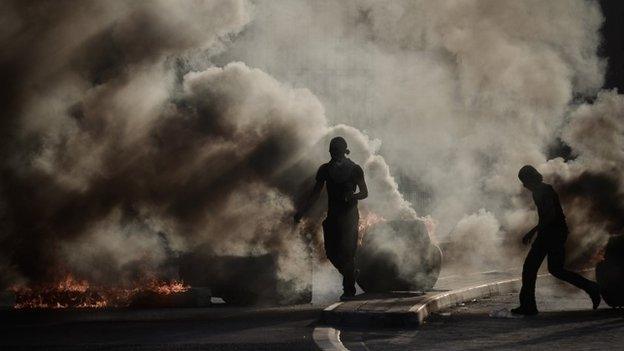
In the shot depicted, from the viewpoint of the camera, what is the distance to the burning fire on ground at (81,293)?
1395cm

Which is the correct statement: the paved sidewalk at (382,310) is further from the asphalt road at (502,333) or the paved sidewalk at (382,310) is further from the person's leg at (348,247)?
the person's leg at (348,247)

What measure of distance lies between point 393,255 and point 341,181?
1.69 meters

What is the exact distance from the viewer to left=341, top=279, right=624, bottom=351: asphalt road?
25.9 feet

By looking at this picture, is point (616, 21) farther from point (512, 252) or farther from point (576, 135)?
point (512, 252)

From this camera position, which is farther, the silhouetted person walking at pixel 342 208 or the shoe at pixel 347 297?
the silhouetted person walking at pixel 342 208

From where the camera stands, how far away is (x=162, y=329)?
9.45 meters

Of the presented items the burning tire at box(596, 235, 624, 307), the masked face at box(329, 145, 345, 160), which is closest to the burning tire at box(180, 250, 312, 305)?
the masked face at box(329, 145, 345, 160)

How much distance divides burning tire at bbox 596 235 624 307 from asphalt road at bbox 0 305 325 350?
3.19m

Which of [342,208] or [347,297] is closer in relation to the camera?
[347,297]

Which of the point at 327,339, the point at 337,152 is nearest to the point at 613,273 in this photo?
the point at 337,152

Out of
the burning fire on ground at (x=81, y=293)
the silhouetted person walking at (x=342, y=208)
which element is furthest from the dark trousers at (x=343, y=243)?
the burning fire on ground at (x=81, y=293)

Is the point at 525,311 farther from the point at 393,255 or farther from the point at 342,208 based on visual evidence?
the point at 393,255

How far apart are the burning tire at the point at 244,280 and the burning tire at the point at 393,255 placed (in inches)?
35.3

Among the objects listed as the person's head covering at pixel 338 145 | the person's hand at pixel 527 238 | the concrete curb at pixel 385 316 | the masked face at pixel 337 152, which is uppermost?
the person's head covering at pixel 338 145
